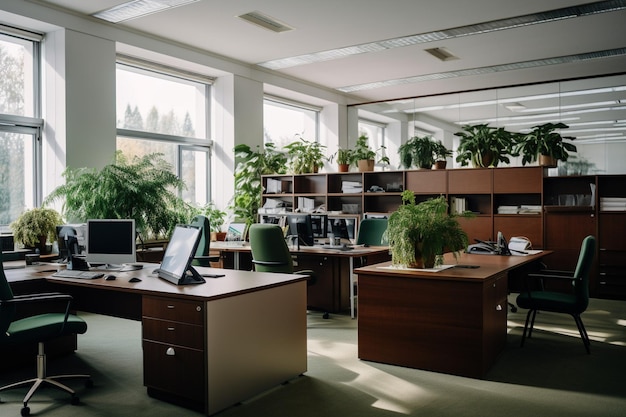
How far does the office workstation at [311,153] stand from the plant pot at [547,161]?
18 cm

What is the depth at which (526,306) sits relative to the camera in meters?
4.66

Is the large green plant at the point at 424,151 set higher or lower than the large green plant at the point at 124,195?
higher

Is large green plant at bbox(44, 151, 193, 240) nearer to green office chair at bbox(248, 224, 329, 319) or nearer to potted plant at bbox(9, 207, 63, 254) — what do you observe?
potted plant at bbox(9, 207, 63, 254)

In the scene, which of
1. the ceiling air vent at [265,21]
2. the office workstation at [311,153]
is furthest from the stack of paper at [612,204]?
the ceiling air vent at [265,21]

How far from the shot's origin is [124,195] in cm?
616

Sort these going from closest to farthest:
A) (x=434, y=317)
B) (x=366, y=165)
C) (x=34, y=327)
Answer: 1. (x=34, y=327)
2. (x=434, y=317)
3. (x=366, y=165)

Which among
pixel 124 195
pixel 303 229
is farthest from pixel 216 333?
pixel 124 195

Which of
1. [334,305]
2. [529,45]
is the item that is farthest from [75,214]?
[529,45]

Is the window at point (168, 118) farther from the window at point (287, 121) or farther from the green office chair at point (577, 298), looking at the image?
the green office chair at point (577, 298)

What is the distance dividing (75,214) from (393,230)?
381 cm

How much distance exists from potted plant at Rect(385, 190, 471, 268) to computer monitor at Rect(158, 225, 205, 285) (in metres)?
1.59

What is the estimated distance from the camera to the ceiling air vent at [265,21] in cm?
682

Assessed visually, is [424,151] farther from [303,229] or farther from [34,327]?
[34,327]

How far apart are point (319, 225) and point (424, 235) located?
2571 millimetres
